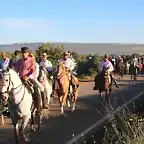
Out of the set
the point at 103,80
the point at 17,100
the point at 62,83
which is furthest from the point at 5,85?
the point at 103,80

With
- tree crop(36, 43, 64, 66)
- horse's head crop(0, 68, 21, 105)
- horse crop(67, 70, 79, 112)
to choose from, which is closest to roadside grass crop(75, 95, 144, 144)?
horse's head crop(0, 68, 21, 105)

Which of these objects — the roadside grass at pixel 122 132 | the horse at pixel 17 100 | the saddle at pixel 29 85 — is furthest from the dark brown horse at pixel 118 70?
the horse at pixel 17 100

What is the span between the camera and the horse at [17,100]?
11648 mm

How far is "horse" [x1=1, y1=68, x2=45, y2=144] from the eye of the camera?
38.2 feet

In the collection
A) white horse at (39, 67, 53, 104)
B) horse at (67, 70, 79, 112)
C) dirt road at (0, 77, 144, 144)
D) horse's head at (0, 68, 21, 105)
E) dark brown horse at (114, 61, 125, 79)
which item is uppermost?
horse's head at (0, 68, 21, 105)

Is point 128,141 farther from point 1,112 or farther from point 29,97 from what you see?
point 1,112

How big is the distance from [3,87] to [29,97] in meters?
1.28

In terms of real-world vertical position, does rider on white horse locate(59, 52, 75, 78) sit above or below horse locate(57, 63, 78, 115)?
above

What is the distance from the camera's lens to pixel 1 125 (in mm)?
15172

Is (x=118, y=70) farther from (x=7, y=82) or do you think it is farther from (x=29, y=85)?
(x=7, y=82)

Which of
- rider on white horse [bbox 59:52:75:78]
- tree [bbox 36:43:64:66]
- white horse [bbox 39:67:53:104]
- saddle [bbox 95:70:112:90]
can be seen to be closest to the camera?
white horse [bbox 39:67:53:104]

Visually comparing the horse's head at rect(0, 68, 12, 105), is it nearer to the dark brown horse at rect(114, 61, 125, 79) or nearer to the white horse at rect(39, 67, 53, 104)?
the white horse at rect(39, 67, 53, 104)

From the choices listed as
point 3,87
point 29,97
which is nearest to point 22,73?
point 29,97

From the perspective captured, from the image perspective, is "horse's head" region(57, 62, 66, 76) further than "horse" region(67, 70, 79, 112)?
No
